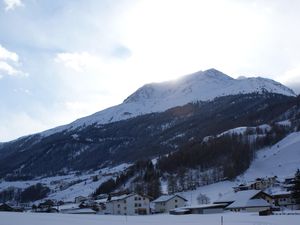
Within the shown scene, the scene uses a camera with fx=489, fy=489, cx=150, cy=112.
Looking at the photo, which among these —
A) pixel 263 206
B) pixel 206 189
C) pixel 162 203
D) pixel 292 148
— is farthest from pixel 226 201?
pixel 292 148

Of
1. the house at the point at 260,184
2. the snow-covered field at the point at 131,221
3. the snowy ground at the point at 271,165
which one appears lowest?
the snow-covered field at the point at 131,221

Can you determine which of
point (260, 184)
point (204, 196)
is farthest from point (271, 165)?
point (204, 196)

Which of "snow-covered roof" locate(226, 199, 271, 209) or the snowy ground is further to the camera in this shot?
the snowy ground

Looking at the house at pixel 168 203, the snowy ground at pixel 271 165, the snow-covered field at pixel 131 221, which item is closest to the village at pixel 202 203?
the house at pixel 168 203

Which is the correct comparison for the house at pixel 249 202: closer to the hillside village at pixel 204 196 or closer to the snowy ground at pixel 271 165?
the hillside village at pixel 204 196

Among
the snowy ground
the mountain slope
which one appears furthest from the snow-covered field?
the mountain slope

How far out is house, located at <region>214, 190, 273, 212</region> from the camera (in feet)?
290

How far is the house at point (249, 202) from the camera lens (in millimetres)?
88375

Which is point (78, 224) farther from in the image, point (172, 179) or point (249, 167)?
point (249, 167)

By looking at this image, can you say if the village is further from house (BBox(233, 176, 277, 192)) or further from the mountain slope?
the mountain slope

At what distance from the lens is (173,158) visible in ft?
619

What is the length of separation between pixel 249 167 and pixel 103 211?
68.7 m

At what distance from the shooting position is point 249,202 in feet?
297

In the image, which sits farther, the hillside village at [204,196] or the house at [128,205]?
the house at [128,205]
